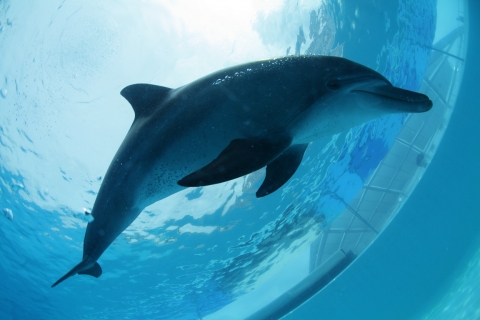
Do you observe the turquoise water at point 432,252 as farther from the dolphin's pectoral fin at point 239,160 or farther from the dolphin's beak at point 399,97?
the dolphin's pectoral fin at point 239,160

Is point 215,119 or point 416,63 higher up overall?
point 416,63

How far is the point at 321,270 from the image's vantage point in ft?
54.9

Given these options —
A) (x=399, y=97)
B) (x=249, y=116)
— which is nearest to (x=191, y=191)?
(x=249, y=116)

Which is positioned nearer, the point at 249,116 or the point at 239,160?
the point at 239,160

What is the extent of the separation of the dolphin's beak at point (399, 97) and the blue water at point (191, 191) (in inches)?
232

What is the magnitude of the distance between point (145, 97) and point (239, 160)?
1870 millimetres

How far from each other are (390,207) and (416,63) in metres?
7.30

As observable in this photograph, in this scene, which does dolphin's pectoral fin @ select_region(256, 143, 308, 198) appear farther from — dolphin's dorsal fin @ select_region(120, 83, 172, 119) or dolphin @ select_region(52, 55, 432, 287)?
dolphin's dorsal fin @ select_region(120, 83, 172, 119)

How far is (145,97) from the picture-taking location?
12.9 feet

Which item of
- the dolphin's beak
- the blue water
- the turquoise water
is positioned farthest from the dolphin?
the turquoise water

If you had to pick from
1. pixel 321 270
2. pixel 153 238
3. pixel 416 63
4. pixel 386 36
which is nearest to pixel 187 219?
pixel 153 238

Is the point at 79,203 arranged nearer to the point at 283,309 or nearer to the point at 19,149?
the point at 19,149

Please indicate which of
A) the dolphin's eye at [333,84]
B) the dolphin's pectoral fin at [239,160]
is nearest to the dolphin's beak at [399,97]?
the dolphin's eye at [333,84]

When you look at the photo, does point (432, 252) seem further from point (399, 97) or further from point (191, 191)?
point (399, 97)
